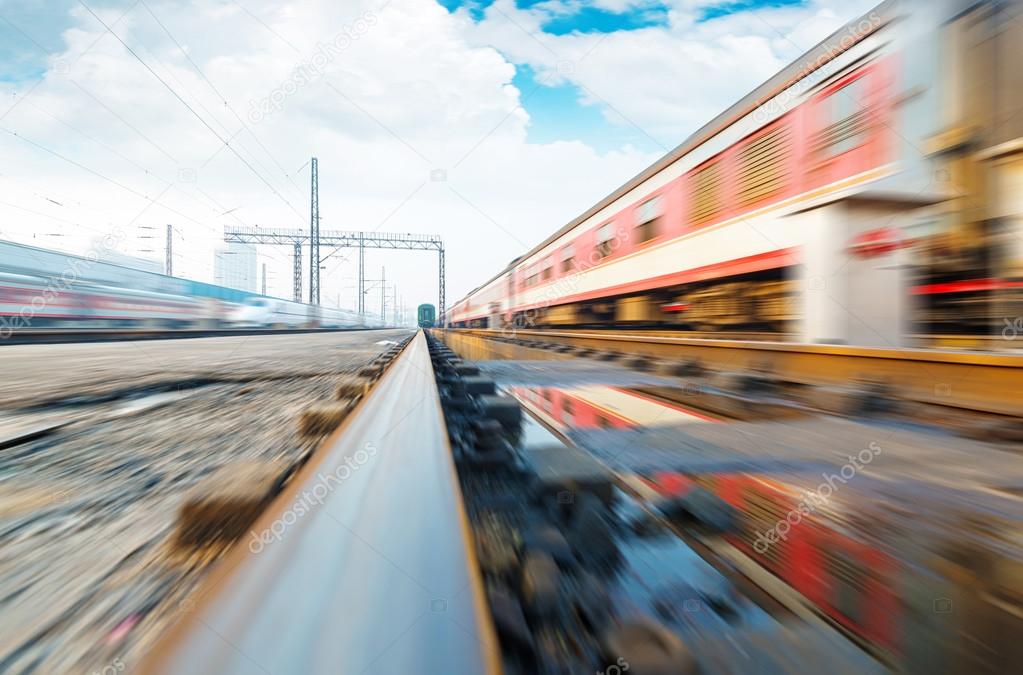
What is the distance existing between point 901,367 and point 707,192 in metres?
2.73

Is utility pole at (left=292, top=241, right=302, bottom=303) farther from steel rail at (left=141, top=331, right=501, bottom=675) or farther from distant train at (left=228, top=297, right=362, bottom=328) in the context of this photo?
steel rail at (left=141, top=331, right=501, bottom=675)

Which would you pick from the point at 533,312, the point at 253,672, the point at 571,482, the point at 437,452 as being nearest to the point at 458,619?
the point at 253,672

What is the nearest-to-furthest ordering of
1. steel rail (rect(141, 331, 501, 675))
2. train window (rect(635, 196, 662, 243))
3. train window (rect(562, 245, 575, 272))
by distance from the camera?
steel rail (rect(141, 331, 501, 675)) → train window (rect(635, 196, 662, 243)) → train window (rect(562, 245, 575, 272))

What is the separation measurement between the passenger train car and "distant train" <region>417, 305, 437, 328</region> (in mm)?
51865

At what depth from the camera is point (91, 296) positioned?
11.3 metres

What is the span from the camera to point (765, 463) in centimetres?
191

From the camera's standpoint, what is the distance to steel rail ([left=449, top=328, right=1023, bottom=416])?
2629 mm

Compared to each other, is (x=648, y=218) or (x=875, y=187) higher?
(x=648, y=218)
